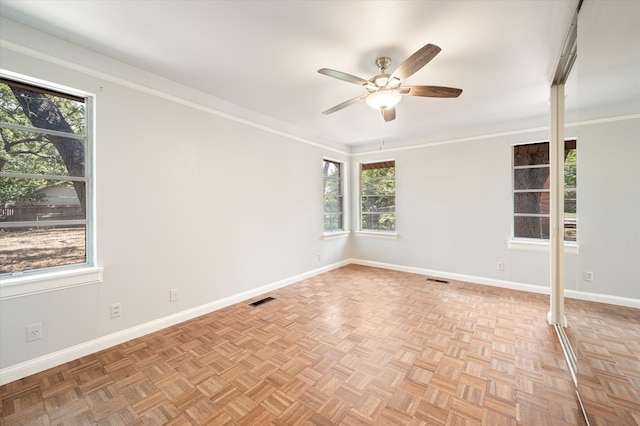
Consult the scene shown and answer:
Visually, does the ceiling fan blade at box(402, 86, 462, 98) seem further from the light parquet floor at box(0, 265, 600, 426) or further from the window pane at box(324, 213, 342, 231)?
the window pane at box(324, 213, 342, 231)

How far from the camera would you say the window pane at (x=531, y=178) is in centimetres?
390

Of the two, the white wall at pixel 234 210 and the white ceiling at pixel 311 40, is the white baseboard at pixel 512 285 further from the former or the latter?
the white ceiling at pixel 311 40

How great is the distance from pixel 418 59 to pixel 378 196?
3793 millimetres

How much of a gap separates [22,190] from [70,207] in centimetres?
31

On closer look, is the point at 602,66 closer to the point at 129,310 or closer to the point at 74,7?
the point at 74,7

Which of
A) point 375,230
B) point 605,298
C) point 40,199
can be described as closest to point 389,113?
point 605,298

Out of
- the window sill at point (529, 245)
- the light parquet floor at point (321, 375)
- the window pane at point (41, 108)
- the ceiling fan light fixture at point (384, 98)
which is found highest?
the ceiling fan light fixture at point (384, 98)

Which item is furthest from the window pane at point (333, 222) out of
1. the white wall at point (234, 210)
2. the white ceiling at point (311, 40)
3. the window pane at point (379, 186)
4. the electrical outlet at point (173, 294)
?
the electrical outlet at point (173, 294)

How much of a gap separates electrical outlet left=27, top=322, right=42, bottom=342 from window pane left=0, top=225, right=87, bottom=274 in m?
0.45

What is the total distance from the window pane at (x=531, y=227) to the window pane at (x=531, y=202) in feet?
0.36

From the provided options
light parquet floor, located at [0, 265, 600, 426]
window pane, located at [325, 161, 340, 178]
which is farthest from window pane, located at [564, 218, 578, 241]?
window pane, located at [325, 161, 340, 178]

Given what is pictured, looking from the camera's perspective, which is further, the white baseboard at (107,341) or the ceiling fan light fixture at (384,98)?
the ceiling fan light fixture at (384,98)

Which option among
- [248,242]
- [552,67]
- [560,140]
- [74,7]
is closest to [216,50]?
[74,7]

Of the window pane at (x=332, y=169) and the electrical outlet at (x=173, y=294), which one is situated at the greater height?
the window pane at (x=332, y=169)
